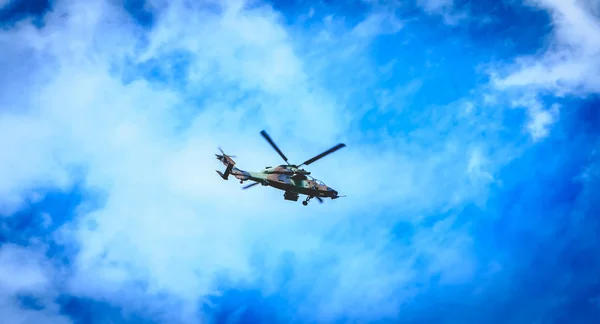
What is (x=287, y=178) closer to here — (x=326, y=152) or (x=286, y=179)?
(x=286, y=179)

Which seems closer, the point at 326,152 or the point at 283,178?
the point at 326,152

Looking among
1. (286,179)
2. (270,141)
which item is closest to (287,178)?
(286,179)

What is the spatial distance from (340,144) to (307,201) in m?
12.7

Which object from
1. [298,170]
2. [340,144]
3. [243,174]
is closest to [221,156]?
[243,174]

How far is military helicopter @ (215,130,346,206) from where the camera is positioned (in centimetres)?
6800

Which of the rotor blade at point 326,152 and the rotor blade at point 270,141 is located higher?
the rotor blade at point 270,141

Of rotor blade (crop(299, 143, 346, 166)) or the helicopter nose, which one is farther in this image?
the helicopter nose

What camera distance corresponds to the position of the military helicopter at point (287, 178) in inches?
2677

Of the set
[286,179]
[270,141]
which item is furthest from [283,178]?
[270,141]

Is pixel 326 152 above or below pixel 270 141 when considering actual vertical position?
below

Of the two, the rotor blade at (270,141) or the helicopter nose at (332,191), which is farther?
the helicopter nose at (332,191)

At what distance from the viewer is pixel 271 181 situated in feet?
232

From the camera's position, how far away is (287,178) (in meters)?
71.2

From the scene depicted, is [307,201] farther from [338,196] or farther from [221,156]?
[221,156]
